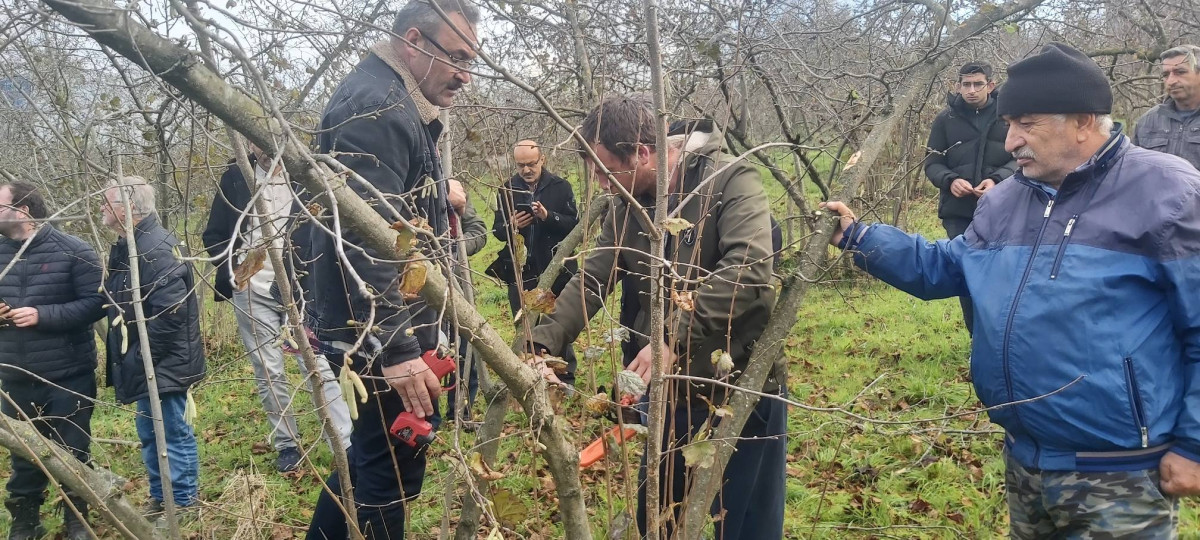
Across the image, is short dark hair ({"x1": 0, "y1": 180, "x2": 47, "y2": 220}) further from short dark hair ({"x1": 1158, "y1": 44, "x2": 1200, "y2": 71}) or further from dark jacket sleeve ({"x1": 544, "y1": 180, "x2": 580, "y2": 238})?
short dark hair ({"x1": 1158, "y1": 44, "x2": 1200, "y2": 71})

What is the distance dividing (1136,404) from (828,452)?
2.56m

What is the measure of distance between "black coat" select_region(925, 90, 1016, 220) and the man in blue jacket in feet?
8.94

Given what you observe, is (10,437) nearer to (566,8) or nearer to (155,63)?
(155,63)

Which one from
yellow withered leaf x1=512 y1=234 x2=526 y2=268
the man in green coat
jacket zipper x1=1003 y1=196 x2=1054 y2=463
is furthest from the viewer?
the man in green coat

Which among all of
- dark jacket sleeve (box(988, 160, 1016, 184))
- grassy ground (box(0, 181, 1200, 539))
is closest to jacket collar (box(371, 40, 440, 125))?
grassy ground (box(0, 181, 1200, 539))

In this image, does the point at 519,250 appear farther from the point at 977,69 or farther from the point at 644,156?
the point at 977,69

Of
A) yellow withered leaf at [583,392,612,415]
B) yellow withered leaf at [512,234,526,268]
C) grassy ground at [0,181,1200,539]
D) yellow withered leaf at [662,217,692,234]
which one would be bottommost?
grassy ground at [0,181,1200,539]

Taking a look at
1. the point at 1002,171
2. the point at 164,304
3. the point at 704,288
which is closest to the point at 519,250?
the point at 704,288

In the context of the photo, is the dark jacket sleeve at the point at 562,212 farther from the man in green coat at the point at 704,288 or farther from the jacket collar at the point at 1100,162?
the jacket collar at the point at 1100,162

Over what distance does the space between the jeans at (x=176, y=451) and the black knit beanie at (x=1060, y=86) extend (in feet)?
12.7

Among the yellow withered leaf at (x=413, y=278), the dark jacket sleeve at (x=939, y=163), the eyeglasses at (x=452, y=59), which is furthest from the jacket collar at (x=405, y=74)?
the dark jacket sleeve at (x=939, y=163)

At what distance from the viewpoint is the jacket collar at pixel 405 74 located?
235 cm

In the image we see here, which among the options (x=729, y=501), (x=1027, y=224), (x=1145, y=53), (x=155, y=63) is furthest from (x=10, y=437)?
(x=1145, y=53)

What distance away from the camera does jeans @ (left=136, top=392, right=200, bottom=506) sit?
3887 mm
